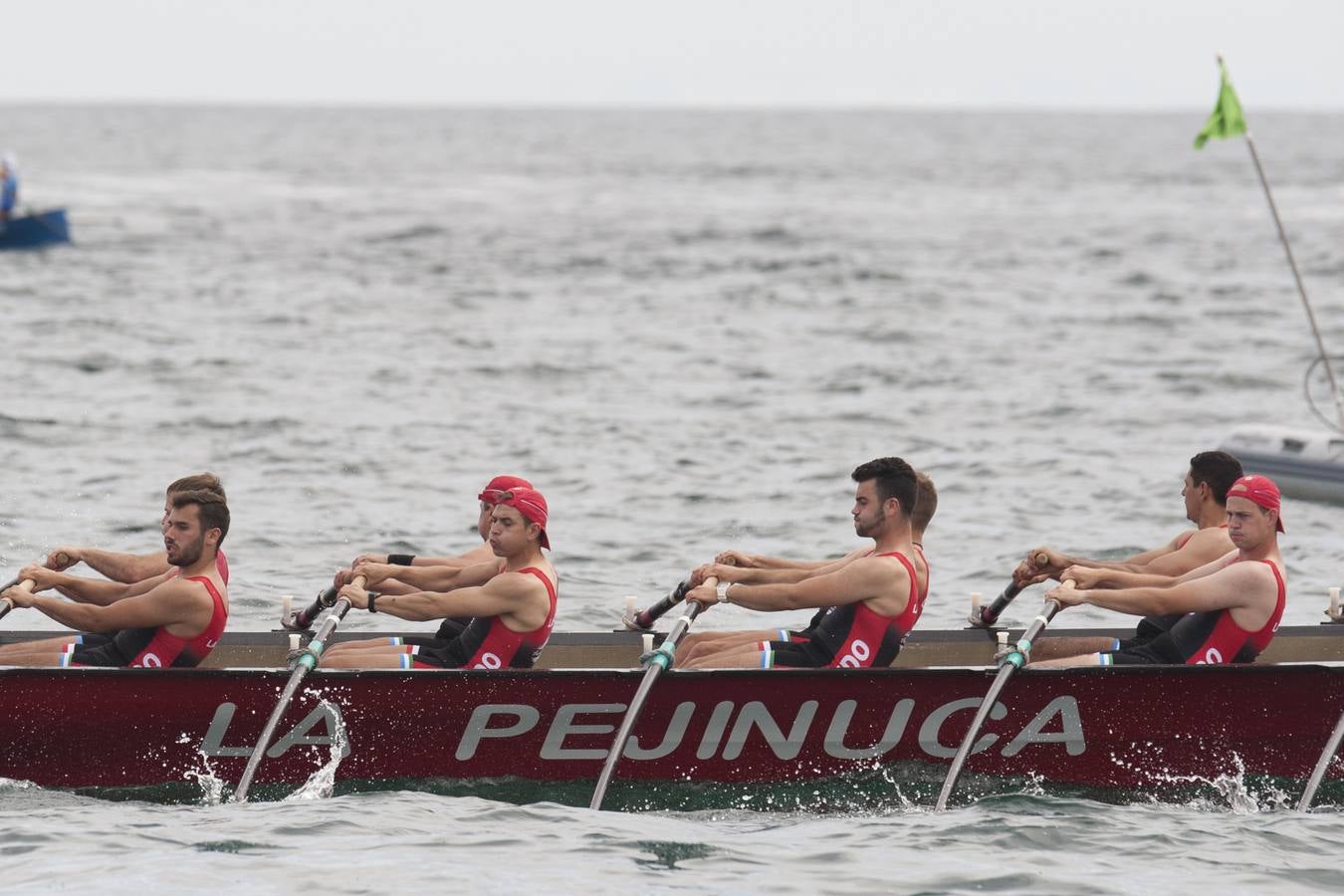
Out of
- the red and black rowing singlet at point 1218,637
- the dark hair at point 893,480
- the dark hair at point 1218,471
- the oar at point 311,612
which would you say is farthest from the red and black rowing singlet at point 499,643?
the dark hair at point 1218,471

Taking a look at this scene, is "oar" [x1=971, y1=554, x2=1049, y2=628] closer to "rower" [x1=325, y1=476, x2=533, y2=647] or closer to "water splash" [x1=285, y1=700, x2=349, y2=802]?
"rower" [x1=325, y1=476, x2=533, y2=647]

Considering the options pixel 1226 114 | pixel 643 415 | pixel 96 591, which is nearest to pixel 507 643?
pixel 96 591

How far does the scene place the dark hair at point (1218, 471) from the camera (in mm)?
11266

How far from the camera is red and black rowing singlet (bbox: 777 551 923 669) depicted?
10.6 meters

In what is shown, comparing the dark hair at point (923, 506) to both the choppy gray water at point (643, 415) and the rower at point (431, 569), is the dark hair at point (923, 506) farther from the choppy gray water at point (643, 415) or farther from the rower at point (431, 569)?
the rower at point (431, 569)

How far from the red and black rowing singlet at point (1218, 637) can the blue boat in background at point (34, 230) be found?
36.5m

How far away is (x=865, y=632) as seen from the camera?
1064 cm

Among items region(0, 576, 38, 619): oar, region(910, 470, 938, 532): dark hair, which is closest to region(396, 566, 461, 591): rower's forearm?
region(0, 576, 38, 619): oar

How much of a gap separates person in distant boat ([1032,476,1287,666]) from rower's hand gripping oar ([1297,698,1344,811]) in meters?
0.63

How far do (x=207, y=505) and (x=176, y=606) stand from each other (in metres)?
0.57

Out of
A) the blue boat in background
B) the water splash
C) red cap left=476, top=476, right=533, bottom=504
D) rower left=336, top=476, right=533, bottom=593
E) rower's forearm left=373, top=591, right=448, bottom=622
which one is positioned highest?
the blue boat in background

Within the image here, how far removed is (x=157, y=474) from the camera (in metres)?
20.9

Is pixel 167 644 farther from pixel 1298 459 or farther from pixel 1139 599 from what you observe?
pixel 1298 459

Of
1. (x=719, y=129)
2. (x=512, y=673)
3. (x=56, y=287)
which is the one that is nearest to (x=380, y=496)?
(x=512, y=673)
